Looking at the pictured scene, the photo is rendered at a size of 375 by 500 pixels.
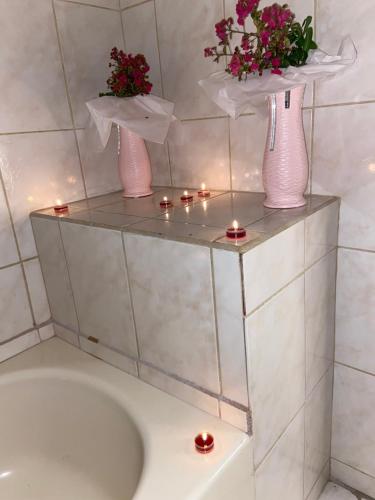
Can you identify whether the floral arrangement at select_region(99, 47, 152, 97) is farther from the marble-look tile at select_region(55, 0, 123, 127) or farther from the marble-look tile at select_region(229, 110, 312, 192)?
the marble-look tile at select_region(229, 110, 312, 192)

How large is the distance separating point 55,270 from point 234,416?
0.64m

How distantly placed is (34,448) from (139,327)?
0.52 m

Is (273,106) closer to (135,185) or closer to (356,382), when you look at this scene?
(135,185)

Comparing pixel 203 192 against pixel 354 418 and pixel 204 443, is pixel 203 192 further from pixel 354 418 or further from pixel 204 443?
pixel 354 418

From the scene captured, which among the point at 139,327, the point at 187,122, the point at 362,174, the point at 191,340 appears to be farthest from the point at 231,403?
the point at 187,122

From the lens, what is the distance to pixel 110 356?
3.51 feet

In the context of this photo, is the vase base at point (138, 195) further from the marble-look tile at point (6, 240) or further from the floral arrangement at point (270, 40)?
the floral arrangement at point (270, 40)

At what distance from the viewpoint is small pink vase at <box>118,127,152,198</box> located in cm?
120

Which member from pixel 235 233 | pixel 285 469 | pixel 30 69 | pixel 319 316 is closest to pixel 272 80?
pixel 235 233

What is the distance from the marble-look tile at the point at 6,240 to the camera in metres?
1.09

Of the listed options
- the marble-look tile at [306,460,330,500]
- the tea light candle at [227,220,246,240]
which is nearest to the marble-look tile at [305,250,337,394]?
the tea light candle at [227,220,246,240]

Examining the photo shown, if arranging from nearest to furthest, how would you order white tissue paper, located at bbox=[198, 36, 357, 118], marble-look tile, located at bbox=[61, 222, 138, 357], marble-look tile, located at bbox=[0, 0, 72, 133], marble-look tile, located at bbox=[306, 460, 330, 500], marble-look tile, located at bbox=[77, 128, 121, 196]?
1. white tissue paper, located at bbox=[198, 36, 357, 118]
2. marble-look tile, located at bbox=[61, 222, 138, 357]
3. marble-look tile, located at bbox=[0, 0, 72, 133]
4. marble-look tile, located at bbox=[306, 460, 330, 500]
5. marble-look tile, located at bbox=[77, 128, 121, 196]

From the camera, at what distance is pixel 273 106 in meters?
0.87

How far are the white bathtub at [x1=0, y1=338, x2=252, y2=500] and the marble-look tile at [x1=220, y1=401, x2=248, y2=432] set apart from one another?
0.6 inches
